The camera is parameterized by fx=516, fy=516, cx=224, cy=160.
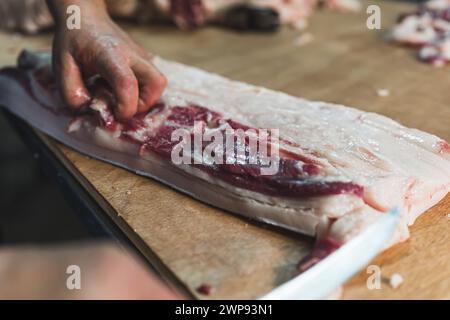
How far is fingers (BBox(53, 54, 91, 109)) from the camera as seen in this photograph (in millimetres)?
2398

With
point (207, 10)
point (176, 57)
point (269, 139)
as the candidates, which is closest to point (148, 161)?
point (269, 139)

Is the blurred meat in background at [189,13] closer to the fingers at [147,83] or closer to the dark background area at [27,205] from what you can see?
the dark background area at [27,205]

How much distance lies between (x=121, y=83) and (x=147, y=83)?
0.13 metres

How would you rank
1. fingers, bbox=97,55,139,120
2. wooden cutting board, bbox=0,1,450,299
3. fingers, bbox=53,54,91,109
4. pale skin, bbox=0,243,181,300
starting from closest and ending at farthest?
wooden cutting board, bbox=0,1,450,299 → fingers, bbox=97,55,139,120 → fingers, bbox=53,54,91,109 → pale skin, bbox=0,243,181,300

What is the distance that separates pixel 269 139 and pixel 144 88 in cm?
65

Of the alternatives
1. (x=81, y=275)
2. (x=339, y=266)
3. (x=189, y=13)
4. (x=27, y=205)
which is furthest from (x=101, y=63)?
(x=27, y=205)

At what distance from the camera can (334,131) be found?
215 cm

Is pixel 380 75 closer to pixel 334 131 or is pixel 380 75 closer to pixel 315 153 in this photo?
pixel 334 131

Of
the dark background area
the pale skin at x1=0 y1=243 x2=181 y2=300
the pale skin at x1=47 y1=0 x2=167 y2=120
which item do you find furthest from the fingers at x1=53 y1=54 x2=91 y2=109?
the dark background area

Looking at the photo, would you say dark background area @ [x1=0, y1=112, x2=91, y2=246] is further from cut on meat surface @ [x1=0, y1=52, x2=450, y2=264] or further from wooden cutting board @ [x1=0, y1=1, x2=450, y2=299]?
cut on meat surface @ [x1=0, y1=52, x2=450, y2=264]

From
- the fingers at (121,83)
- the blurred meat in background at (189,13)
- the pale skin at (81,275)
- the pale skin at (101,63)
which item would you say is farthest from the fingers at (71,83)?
the blurred meat in background at (189,13)

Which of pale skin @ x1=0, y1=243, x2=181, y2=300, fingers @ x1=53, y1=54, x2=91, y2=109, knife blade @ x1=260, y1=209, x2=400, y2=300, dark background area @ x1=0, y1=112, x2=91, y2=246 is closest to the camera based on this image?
knife blade @ x1=260, y1=209, x2=400, y2=300

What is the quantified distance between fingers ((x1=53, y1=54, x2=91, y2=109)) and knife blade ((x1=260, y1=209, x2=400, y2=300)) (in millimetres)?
1389

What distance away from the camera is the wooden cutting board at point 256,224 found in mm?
1693
